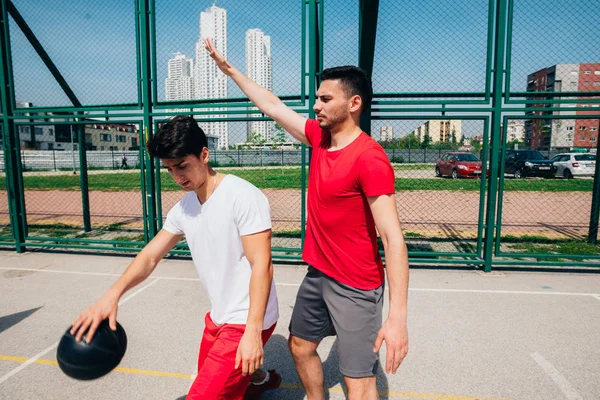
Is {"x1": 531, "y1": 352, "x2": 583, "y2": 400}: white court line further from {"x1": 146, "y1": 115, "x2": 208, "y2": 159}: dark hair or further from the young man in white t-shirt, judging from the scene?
{"x1": 146, "y1": 115, "x2": 208, "y2": 159}: dark hair

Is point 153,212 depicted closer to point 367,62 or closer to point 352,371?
point 367,62

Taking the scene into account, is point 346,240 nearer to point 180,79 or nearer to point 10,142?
point 180,79

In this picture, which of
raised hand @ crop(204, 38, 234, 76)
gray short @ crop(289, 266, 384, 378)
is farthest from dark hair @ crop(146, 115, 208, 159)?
gray short @ crop(289, 266, 384, 378)

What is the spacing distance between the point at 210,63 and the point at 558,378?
6513mm

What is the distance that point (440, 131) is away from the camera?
7277 mm

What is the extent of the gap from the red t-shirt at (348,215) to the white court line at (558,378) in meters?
2.01

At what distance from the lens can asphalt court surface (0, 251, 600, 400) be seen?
315 centimetres

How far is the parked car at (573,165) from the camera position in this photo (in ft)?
69.1

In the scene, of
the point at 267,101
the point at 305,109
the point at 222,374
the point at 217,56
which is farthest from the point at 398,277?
the point at 305,109

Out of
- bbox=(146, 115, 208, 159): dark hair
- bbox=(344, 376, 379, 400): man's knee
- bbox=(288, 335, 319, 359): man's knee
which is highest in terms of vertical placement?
bbox=(146, 115, 208, 159): dark hair

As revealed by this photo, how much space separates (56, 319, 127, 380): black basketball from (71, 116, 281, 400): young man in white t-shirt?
0.05 metres

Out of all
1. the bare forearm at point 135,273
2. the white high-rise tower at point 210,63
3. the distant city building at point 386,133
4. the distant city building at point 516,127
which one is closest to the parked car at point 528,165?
the distant city building at point 516,127

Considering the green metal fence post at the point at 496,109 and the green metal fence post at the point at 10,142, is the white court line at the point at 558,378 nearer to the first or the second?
the green metal fence post at the point at 496,109

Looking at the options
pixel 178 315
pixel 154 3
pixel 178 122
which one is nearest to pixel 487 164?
pixel 178 315
